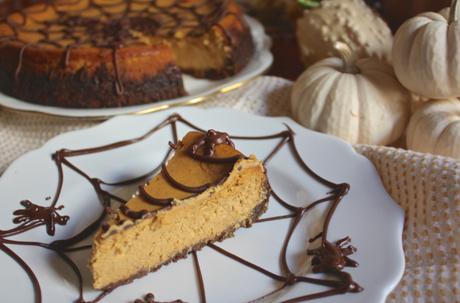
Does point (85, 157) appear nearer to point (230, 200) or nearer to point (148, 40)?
point (230, 200)

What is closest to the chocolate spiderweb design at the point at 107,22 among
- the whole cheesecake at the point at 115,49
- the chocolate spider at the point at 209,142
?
the whole cheesecake at the point at 115,49

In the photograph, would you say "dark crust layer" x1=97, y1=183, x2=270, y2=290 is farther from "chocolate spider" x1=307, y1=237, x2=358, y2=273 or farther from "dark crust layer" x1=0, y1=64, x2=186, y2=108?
"dark crust layer" x1=0, y1=64, x2=186, y2=108

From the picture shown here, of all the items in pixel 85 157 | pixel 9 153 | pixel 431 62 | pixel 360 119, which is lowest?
pixel 9 153

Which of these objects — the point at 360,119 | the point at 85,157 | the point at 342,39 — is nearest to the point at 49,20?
the point at 85,157

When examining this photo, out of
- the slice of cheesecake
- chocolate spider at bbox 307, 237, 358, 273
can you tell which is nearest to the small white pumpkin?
the slice of cheesecake

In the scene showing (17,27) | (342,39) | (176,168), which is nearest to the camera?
(176,168)

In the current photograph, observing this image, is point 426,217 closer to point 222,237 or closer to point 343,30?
point 222,237
